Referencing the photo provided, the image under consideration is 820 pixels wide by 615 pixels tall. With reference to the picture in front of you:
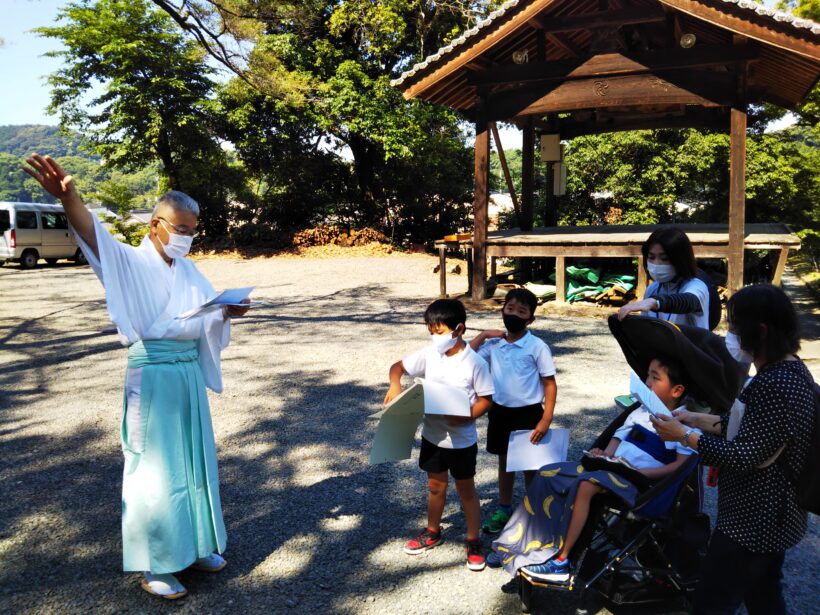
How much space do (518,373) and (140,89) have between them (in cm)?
2188

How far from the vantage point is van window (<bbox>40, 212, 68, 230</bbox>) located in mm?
20438

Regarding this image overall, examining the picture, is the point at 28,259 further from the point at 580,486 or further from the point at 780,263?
the point at 580,486

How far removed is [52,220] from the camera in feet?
68.0

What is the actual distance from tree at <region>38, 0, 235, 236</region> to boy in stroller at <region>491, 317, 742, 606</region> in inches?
855

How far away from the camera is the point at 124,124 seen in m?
22.2

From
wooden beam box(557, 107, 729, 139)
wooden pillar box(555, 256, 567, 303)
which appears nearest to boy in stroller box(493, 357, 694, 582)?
wooden pillar box(555, 256, 567, 303)

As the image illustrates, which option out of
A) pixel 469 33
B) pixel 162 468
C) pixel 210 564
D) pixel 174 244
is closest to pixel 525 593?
pixel 210 564

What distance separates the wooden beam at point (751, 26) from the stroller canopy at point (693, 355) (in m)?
6.94

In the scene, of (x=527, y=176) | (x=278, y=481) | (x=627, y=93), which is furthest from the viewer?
(x=527, y=176)

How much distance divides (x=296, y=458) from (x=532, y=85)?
8.30m

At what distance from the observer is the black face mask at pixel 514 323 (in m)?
3.41

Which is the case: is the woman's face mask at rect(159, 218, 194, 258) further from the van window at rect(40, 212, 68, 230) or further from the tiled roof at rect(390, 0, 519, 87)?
the van window at rect(40, 212, 68, 230)

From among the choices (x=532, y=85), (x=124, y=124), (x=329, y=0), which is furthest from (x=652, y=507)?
(x=124, y=124)

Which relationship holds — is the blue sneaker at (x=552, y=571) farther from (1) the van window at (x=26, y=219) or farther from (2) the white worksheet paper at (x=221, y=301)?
(1) the van window at (x=26, y=219)
